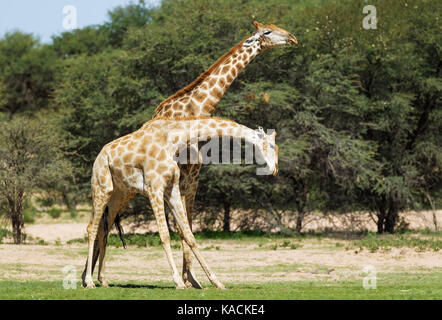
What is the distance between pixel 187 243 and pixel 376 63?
15560 mm

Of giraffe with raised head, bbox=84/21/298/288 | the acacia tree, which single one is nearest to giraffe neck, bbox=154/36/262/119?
giraffe with raised head, bbox=84/21/298/288

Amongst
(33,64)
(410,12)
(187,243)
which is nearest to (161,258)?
(187,243)

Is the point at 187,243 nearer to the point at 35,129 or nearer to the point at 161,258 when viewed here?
the point at 161,258

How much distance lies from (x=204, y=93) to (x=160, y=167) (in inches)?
95.4

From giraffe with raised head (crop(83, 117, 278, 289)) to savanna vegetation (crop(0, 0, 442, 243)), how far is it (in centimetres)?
1119

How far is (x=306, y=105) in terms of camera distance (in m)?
23.7

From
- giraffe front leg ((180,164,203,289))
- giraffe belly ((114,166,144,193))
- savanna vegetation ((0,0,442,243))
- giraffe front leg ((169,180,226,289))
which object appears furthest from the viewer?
savanna vegetation ((0,0,442,243))

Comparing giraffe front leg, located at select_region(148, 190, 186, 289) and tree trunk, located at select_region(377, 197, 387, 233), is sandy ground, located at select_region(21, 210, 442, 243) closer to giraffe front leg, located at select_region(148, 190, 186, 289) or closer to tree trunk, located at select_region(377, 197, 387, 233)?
tree trunk, located at select_region(377, 197, 387, 233)

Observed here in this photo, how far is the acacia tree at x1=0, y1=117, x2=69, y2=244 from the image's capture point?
20.8 m

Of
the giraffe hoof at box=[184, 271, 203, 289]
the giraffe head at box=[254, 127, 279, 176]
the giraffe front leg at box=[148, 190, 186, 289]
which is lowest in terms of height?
the giraffe hoof at box=[184, 271, 203, 289]

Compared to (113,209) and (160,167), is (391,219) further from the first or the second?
(160,167)

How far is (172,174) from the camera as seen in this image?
33.4 feet

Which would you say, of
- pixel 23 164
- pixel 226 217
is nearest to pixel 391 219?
pixel 226 217

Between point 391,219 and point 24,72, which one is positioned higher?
point 24,72
